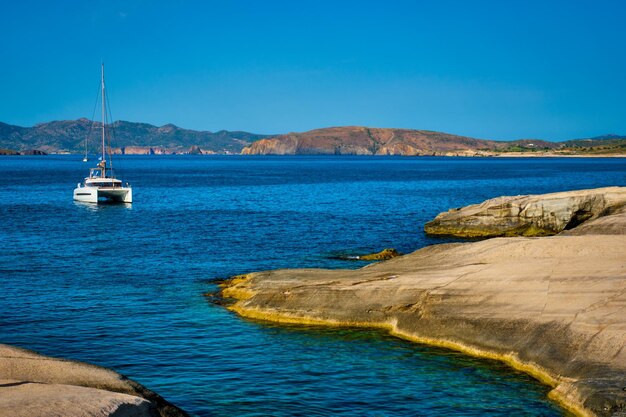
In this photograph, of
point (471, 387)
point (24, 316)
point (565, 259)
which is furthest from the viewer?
point (24, 316)

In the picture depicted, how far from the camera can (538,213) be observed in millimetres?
50500

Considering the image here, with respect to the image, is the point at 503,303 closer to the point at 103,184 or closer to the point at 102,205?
the point at 102,205

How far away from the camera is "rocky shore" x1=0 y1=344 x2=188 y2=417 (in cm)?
1266

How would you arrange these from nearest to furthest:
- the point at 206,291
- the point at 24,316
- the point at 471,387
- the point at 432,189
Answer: the point at 471,387
the point at 24,316
the point at 206,291
the point at 432,189

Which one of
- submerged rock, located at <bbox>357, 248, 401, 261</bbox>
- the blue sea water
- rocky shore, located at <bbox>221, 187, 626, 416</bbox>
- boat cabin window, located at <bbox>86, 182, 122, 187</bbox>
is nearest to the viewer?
the blue sea water

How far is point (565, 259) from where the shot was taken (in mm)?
26062

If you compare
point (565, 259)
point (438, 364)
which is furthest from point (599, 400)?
point (565, 259)

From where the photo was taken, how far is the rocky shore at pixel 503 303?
19.9 meters

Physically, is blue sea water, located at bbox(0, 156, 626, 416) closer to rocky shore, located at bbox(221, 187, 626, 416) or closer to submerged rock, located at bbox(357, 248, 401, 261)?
rocky shore, located at bbox(221, 187, 626, 416)

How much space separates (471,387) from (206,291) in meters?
15.7

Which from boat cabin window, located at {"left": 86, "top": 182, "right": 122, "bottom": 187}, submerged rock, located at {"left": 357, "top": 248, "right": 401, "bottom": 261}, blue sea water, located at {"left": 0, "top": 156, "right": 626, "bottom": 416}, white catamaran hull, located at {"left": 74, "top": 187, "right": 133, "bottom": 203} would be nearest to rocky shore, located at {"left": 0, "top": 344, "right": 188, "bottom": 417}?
blue sea water, located at {"left": 0, "top": 156, "right": 626, "bottom": 416}

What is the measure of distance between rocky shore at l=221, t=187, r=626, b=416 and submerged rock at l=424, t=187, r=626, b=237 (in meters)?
20.0

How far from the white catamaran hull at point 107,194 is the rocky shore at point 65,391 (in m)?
71.1

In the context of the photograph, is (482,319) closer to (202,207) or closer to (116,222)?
(116,222)
